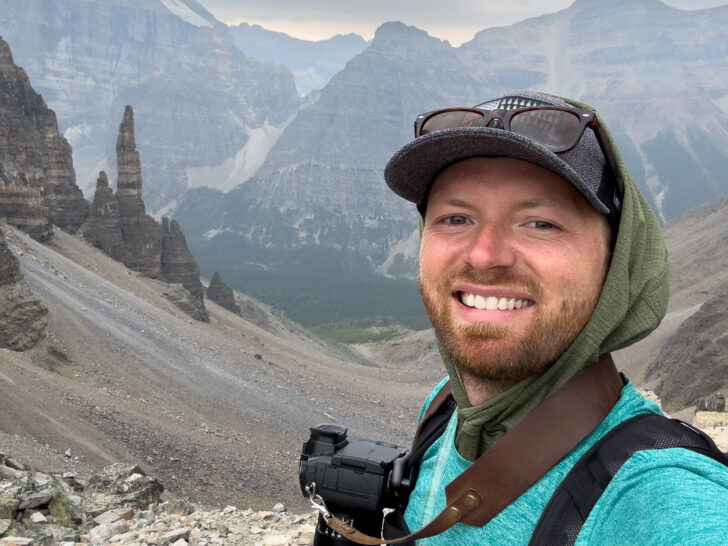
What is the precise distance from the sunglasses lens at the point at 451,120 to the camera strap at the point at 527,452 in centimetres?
102

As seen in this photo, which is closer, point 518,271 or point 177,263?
point 518,271

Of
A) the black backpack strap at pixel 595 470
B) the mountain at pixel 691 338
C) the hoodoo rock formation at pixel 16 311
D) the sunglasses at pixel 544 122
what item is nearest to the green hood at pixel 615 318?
the sunglasses at pixel 544 122

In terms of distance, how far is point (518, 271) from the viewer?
2.28m

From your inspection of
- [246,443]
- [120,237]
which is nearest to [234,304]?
[120,237]

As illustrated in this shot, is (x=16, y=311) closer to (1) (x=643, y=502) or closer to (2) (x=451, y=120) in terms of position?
(2) (x=451, y=120)

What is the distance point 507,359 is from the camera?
2.25 metres

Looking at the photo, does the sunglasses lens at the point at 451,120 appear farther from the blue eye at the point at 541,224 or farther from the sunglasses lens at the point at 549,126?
the blue eye at the point at 541,224

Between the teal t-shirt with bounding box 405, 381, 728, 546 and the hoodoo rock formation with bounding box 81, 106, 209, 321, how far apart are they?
4994cm

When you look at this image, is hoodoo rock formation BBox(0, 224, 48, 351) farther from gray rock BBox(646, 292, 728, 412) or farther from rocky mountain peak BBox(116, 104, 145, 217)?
rocky mountain peak BBox(116, 104, 145, 217)

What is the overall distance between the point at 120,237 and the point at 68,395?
37.3 meters

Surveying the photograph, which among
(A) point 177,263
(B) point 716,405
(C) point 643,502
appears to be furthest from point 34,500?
(A) point 177,263

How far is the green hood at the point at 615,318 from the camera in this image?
2199mm

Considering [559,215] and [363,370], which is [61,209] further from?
[559,215]

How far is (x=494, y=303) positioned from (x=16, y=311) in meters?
24.3
